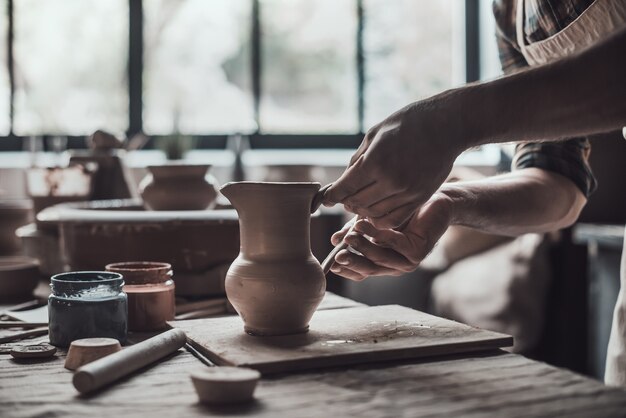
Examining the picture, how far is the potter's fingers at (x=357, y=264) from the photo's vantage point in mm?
1468

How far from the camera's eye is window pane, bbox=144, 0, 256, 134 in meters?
5.25

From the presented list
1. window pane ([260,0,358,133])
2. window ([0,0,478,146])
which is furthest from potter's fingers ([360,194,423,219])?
window pane ([260,0,358,133])

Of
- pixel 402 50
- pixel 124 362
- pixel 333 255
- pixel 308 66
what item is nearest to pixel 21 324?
pixel 124 362

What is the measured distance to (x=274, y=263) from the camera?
4.44 feet

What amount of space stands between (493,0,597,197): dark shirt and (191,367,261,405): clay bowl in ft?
Answer: 3.99

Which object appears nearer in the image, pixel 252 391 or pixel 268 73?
pixel 252 391

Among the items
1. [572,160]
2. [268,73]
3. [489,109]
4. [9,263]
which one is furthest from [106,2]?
[489,109]

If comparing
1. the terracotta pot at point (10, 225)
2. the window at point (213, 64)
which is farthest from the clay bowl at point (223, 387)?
the window at point (213, 64)

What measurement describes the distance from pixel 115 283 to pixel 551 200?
1.10 meters

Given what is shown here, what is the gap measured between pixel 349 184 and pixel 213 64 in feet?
13.6

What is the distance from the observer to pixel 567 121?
4.16 feet

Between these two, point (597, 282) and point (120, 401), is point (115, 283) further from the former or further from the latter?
point (597, 282)

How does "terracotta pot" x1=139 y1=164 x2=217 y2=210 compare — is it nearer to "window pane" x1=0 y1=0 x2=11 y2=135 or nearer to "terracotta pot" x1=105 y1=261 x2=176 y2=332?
"terracotta pot" x1=105 y1=261 x2=176 y2=332

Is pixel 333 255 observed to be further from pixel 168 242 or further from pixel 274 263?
pixel 168 242
